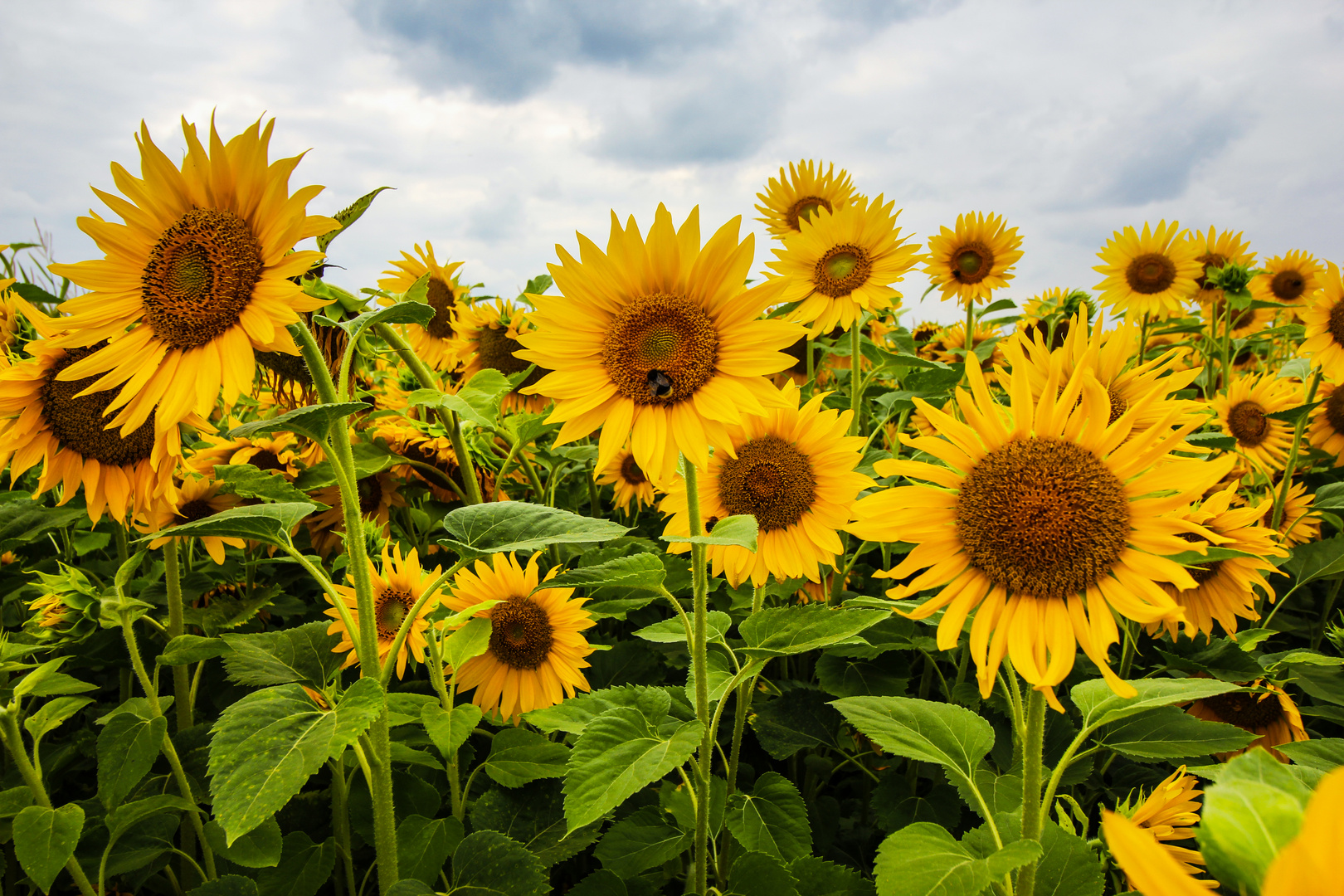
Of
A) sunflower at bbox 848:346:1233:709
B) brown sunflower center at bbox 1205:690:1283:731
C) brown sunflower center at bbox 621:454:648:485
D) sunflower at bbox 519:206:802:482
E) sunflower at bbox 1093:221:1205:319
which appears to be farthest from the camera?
sunflower at bbox 1093:221:1205:319

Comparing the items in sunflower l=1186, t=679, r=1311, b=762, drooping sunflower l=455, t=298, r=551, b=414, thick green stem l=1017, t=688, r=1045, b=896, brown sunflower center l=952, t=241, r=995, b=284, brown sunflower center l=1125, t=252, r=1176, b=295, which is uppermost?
brown sunflower center l=1125, t=252, r=1176, b=295

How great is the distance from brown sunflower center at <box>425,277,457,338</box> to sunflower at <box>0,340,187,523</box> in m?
1.84

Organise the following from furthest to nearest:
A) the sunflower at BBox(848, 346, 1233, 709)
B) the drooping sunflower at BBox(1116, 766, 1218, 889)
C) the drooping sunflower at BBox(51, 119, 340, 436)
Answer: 1. the drooping sunflower at BBox(1116, 766, 1218, 889)
2. the drooping sunflower at BBox(51, 119, 340, 436)
3. the sunflower at BBox(848, 346, 1233, 709)

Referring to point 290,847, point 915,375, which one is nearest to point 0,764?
point 290,847

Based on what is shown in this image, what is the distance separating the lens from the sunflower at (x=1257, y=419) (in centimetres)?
339

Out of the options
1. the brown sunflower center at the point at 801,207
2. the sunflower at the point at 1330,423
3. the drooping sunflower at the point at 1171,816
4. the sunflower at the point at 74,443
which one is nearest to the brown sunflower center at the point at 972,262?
the brown sunflower center at the point at 801,207

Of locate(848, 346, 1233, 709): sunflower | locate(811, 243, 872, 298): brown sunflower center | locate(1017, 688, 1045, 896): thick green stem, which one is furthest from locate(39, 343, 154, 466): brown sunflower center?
locate(811, 243, 872, 298): brown sunflower center

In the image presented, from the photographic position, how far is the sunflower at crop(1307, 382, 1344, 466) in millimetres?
3358

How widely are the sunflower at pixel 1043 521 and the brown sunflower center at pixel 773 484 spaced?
72cm

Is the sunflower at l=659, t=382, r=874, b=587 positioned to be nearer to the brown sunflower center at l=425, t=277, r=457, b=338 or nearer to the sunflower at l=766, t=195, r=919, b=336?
the sunflower at l=766, t=195, r=919, b=336

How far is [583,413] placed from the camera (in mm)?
1406

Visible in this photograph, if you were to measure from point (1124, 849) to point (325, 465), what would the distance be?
2.10m

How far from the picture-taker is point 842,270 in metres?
2.86

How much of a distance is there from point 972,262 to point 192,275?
3.69 m
